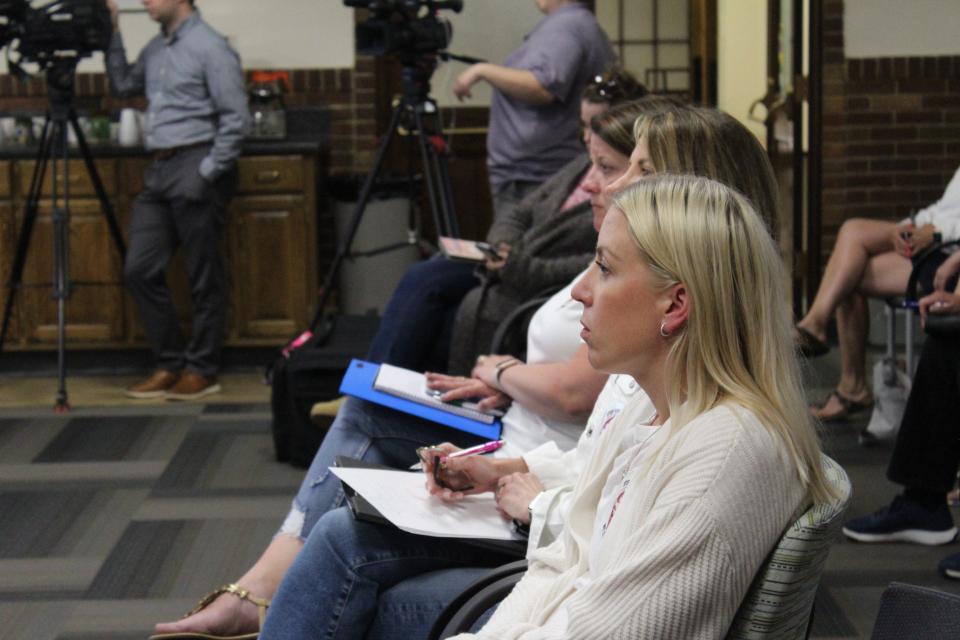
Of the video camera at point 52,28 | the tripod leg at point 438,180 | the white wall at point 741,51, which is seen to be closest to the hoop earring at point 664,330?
the tripod leg at point 438,180

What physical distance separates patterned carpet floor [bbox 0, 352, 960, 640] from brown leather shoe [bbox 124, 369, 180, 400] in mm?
151

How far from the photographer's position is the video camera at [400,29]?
451 centimetres

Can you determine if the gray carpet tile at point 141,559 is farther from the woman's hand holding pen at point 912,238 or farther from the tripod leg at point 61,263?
the woman's hand holding pen at point 912,238

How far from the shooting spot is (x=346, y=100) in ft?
19.2

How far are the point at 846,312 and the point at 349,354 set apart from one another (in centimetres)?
161

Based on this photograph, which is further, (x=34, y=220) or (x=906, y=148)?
(x=906, y=148)

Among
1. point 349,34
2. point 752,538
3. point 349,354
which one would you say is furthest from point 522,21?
point 752,538

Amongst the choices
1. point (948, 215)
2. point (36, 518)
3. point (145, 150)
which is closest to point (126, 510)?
point (36, 518)

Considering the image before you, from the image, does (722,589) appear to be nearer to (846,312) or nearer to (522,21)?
(846,312)

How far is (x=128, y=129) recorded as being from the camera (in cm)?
541

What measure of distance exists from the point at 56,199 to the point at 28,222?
16 centimetres

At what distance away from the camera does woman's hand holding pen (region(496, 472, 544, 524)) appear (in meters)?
1.87

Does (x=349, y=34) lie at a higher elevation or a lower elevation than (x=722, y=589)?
higher

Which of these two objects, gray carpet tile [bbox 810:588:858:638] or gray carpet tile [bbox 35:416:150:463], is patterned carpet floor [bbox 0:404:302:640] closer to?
gray carpet tile [bbox 35:416:150:463]
